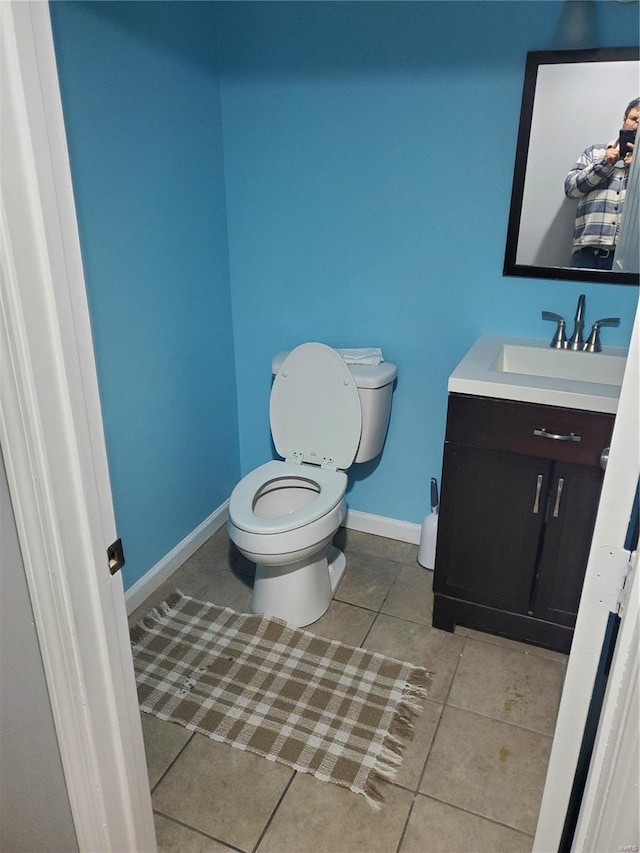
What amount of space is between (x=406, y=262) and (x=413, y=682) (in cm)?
142

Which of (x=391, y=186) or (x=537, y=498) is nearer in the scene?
(x=537, y=498)

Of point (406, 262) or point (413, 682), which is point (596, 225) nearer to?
point (406, 262)

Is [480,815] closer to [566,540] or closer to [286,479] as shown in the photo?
[566,540]

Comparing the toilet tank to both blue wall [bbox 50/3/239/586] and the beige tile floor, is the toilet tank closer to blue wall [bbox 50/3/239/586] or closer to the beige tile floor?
blue wall [bbox 50/3/239/586]

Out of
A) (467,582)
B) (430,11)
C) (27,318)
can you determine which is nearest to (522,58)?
(430,11)

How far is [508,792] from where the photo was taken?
1.63 meters

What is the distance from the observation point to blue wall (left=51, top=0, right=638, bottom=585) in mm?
1924

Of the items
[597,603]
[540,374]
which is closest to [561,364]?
[540,374]

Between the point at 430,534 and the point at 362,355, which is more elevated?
the point at 362,355

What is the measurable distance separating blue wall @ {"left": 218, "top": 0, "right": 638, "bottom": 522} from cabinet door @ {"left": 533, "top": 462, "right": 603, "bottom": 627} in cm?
57

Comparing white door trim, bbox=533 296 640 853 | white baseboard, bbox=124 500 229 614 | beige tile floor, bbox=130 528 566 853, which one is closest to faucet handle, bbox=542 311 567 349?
beige tile floor, bbox=130 528 566 853

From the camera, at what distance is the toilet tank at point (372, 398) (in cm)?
228

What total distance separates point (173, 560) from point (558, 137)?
Result: 199 cm

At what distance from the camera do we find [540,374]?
84.7 inches
